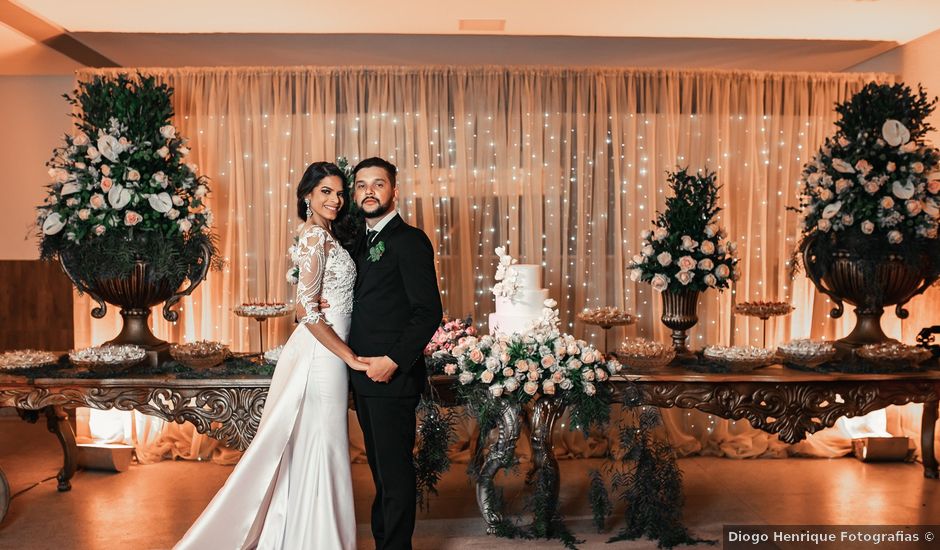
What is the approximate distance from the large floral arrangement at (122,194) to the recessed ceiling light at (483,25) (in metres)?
2.27

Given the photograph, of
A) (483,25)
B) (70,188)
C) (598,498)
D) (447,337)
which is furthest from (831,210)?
(70,188)

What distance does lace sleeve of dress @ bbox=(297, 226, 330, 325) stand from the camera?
3.38 m

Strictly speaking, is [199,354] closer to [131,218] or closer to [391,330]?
[131,218]

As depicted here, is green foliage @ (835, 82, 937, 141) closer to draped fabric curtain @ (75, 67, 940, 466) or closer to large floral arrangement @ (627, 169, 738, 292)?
large floral arrangement @ (627, 169, 738, 292)

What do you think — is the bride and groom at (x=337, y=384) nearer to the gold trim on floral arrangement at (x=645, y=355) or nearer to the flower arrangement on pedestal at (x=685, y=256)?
the gold trim on floral arrangement at (x=645, y=355)

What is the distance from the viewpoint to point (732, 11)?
210 inches

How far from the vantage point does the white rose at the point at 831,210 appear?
15.6 feet

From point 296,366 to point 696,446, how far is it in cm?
395

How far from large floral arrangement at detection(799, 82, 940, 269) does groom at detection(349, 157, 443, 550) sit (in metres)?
2.91

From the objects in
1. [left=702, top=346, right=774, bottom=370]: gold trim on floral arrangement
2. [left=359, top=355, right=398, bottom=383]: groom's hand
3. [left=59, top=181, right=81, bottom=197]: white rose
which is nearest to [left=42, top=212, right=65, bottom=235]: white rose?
[left=59, top=181, right=81, bottom=197]: white rose

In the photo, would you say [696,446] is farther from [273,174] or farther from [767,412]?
[273,174]

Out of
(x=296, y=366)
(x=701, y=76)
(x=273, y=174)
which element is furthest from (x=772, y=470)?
(x=273, y=174)

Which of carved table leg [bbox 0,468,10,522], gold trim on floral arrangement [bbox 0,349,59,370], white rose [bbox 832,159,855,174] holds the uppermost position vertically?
white rose [bbox 832,159,855,174]

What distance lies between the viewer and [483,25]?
18.6 feet
